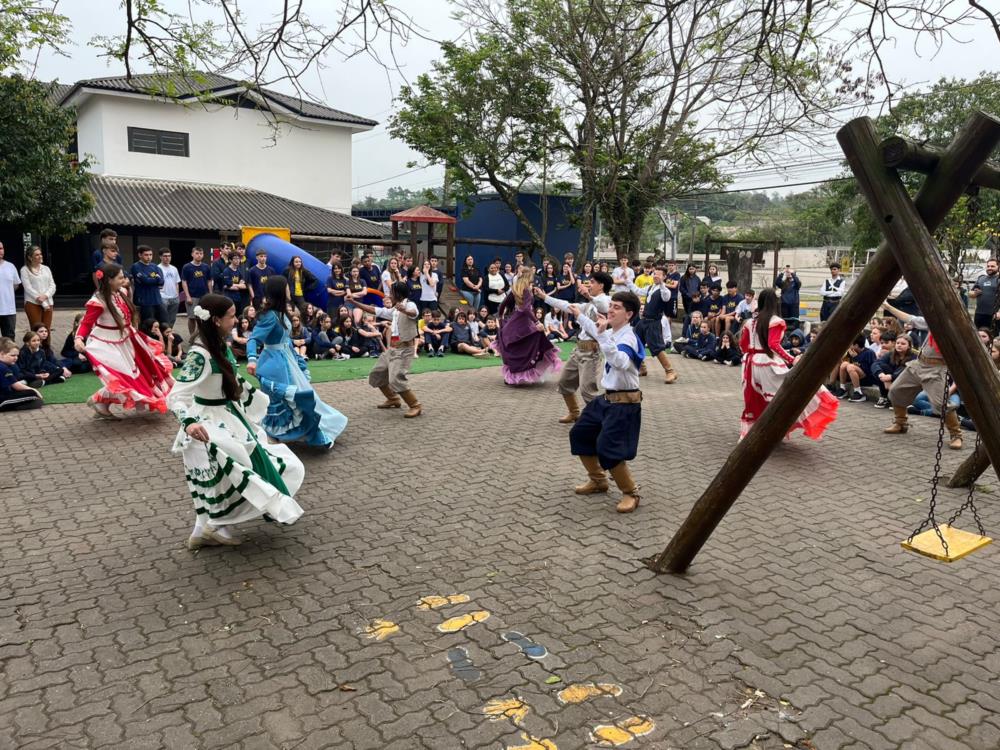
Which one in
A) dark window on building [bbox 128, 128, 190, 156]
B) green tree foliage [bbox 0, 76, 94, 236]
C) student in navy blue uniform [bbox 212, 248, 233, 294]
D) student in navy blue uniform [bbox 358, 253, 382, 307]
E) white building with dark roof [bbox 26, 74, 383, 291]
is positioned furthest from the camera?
dark window on building [bbox 128, 128, 190, 156]

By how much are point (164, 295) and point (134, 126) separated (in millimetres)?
14512

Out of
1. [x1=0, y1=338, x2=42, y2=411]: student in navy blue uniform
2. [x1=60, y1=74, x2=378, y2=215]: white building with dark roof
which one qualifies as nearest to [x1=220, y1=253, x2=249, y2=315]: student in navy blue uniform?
[x1=0, y1=338, x2=42, y2=411]: student in navy blue uniform

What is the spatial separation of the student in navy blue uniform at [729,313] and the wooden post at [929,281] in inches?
444

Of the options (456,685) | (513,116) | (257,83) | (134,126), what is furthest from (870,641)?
(134,126)

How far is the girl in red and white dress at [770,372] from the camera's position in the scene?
763 cm

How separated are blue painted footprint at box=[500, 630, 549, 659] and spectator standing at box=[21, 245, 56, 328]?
32.7 ft

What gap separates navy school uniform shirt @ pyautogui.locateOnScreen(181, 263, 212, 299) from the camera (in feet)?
44.0

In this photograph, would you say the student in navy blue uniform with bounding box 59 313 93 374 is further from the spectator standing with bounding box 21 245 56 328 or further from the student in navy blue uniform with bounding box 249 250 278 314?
the student in navy blue uniform with bounding box 249 250 278 314

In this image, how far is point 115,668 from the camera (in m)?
3.62

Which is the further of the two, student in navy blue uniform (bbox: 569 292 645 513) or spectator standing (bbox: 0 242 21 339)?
spectator standing (bbox: 0 242 21 339)

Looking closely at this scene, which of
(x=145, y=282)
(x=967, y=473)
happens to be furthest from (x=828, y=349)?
(x=145, y=282)

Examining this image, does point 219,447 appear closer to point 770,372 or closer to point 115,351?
point 115,351

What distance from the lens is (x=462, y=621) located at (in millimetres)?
4113

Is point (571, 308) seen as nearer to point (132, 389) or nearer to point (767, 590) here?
point (767, 590)
